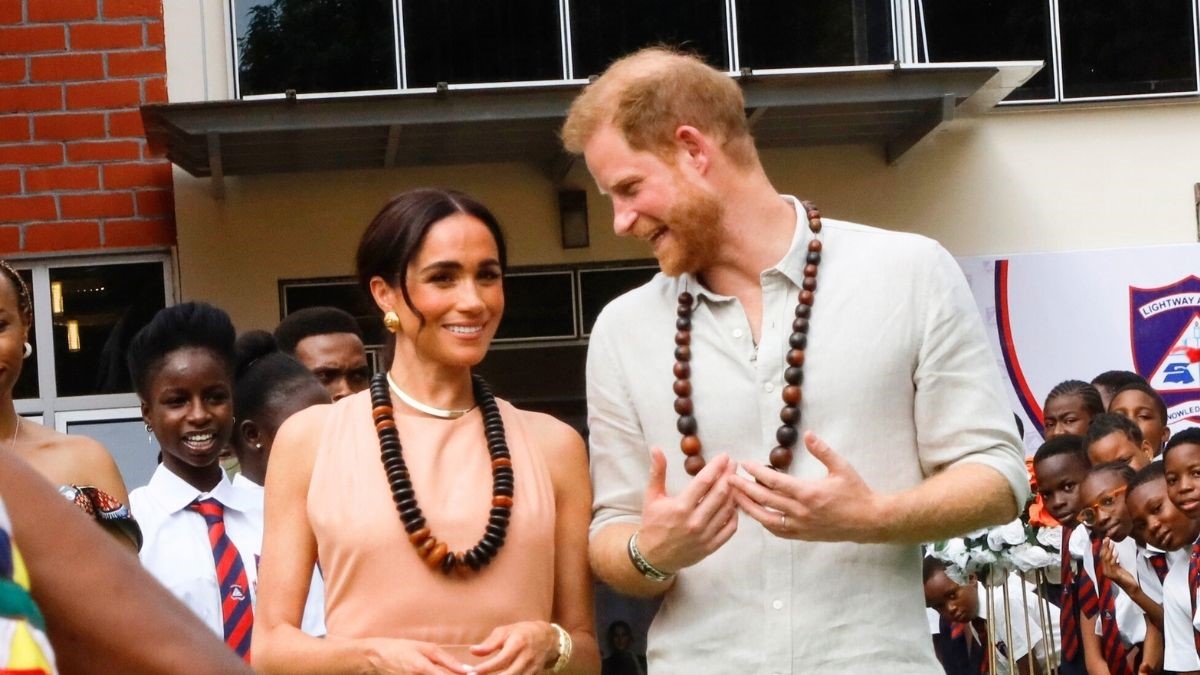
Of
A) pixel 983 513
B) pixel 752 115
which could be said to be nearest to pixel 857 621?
pixel 983 513

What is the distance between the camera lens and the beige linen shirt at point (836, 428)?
3.08 metres

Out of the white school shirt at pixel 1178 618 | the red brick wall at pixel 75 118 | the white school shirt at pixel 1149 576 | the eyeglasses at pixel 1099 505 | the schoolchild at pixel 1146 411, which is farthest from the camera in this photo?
the red brick wall at pixel 75 118

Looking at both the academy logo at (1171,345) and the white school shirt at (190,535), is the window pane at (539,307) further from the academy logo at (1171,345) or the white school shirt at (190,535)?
the white school shirt at (190,535)

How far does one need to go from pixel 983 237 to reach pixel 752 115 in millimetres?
2087

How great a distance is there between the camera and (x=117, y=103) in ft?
36.5

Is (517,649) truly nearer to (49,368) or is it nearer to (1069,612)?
(1069,612)

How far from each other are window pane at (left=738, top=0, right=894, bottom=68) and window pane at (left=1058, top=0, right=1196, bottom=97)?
4.65 feet

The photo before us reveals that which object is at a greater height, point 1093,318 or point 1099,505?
point 1093,318

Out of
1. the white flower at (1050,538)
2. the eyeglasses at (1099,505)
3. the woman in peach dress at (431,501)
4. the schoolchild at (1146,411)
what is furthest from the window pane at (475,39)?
the woman in peach dress at (431,501)

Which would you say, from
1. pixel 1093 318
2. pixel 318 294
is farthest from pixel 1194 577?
pixel 318 294

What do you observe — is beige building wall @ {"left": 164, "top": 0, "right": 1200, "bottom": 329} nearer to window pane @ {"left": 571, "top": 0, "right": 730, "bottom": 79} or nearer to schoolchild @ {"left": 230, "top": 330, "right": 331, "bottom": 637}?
window pane @ {"left": 571, "top": 0, "right": 730, "bottom": 79}

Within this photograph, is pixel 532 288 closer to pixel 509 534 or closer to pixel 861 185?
pixel 861 185

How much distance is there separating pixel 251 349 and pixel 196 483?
40.5 inches

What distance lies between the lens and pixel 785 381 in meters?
3.13
